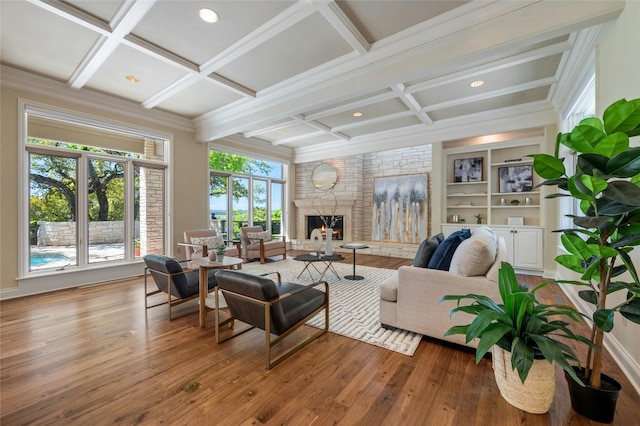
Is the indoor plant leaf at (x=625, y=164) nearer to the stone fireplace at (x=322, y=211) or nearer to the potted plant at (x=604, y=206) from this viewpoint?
the potted plant at (x=604, y=206)

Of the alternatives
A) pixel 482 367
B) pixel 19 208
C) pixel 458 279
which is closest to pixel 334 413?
pixel 482 367

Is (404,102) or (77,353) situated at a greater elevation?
(404,102)

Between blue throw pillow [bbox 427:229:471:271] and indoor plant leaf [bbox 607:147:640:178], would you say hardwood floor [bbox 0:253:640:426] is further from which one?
indoor plant leaf [bbox 607:147:640:178]

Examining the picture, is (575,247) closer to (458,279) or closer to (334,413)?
(458,279)

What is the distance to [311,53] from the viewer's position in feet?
10.5

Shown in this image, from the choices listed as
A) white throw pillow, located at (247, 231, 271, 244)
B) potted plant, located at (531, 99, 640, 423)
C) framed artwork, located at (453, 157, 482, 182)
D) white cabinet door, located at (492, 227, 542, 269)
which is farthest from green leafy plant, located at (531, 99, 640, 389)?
white throw pillow, located at (247, 231, 271, 244)

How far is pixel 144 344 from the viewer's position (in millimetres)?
2471

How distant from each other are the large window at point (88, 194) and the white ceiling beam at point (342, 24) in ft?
14.0

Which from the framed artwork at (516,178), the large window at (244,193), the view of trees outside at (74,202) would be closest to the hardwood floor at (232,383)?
the view of trees outside at (74,202)

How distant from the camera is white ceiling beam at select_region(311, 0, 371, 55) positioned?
95.7 inches

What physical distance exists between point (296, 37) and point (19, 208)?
453cm

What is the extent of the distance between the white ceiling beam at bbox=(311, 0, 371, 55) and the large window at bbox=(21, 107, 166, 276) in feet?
14.0

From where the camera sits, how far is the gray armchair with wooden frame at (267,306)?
2.04m

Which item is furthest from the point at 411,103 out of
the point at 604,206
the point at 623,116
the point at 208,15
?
the point at 604,206
